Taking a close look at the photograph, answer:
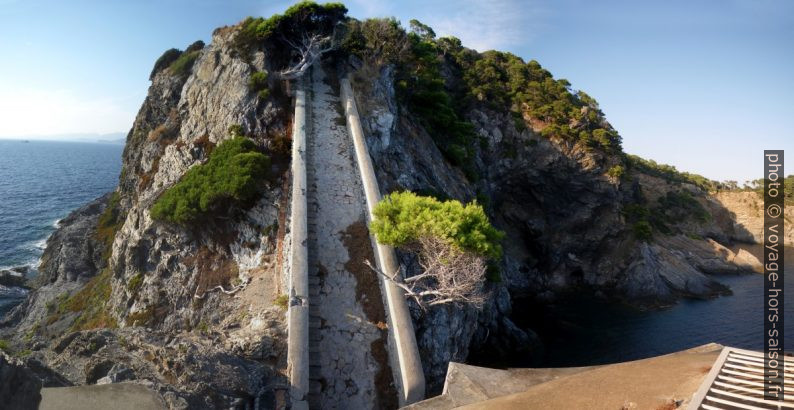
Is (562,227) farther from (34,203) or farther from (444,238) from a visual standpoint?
(34,203)

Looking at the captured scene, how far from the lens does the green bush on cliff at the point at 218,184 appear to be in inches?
832

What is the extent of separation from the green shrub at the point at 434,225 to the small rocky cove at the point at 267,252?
2775mm

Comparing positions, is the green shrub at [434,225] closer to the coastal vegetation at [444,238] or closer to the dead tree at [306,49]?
the coastal vegetation at [444,238]

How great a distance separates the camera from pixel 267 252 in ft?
64.8

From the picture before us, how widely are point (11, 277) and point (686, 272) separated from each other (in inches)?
2907

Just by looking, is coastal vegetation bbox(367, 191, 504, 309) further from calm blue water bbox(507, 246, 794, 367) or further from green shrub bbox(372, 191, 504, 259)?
calm blue water bbox(507, 246, 794, 367)

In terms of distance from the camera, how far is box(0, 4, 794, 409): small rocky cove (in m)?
13.5

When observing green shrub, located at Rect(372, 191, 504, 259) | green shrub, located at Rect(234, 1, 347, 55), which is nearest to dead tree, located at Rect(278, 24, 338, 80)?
green shrub, located at Rect(234, 1, 347, 55)

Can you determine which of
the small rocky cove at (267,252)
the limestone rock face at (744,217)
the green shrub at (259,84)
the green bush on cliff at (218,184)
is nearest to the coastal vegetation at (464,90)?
the small rocky cove at (267,252)

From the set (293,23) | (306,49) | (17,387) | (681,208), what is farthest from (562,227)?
(17,387)

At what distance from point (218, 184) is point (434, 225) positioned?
528 inches

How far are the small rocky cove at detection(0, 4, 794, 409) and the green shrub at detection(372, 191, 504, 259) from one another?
2.77 meters

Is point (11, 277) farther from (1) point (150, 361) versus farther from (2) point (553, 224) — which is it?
(2) point (553, 224)

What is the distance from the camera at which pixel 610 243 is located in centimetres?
4538
